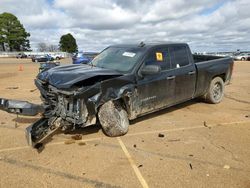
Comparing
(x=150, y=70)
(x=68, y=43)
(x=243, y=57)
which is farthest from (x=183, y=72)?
(x=68, y=43)

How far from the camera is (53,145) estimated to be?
5.02m

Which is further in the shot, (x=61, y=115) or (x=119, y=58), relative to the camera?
(x=119, y=58)

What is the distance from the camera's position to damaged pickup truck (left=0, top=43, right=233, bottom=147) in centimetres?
488

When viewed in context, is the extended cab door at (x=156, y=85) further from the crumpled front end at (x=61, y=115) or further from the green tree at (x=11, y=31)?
the green tree at (x=11, y=31)

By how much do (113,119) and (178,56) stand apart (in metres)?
2.67

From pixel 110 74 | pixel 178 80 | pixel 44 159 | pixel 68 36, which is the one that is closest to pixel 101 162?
pixel 44 159

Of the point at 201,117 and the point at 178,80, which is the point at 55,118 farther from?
the point at 201,117

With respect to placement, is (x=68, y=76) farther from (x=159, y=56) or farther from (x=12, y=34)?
(x=12, y=34)

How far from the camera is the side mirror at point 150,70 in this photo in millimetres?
5594

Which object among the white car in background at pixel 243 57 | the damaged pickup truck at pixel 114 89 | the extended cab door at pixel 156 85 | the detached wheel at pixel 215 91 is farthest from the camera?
the white car in background at pixel 243 57

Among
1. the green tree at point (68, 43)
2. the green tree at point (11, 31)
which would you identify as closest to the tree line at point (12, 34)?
the green tree at point (11, 31)

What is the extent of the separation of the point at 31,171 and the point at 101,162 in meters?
1.05

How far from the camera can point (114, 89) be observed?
17.1ft

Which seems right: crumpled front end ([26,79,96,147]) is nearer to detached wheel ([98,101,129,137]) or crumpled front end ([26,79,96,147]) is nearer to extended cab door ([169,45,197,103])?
detached wheel ([98,101,129,137])
